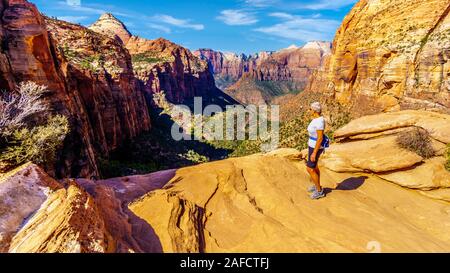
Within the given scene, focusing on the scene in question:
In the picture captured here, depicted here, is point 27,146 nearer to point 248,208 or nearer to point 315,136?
point 248,208

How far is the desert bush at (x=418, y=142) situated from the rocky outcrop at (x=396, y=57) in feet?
85.0

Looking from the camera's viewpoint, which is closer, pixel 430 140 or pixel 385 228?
pixel 385 228

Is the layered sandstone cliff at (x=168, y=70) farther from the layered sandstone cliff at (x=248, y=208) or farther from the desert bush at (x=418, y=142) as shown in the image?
the desert bush at (x=418, y=142)

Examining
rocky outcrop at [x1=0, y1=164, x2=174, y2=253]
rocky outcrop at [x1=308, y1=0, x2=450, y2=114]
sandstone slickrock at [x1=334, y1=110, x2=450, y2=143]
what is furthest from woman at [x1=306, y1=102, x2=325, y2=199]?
rocky outcrop at [x1=308, y1=0, x2=450, y2=114]

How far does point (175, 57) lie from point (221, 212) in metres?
142

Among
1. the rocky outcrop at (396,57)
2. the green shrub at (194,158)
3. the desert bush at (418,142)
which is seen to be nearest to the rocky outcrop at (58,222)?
the desert bush at (418,142)

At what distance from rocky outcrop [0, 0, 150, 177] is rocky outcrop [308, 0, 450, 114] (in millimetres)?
41948

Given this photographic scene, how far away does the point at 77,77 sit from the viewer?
41.4 meters

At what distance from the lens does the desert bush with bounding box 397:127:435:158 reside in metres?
11.3

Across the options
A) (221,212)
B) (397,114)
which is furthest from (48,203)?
(397,114)

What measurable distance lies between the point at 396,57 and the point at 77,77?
164 feet

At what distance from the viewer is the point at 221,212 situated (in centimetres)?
745

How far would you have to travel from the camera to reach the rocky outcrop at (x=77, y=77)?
22.9 m
